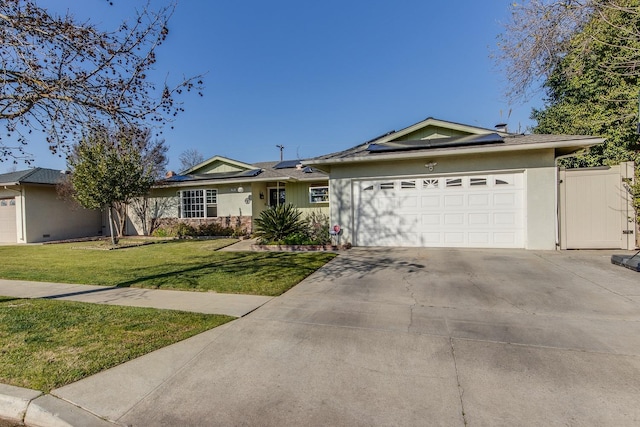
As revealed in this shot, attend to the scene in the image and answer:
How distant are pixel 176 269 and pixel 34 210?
14.6m

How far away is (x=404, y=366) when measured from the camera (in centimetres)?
314

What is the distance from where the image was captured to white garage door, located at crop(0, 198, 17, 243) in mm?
17031

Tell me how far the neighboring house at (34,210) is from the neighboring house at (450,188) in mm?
16155

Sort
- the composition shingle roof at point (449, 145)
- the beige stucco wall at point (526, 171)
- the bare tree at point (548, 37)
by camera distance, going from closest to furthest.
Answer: the bare tree at point (548, 37)
the composition shingle roof at point (449, 145)
the beige stucco wall at point (526, 171)

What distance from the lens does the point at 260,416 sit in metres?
2.48

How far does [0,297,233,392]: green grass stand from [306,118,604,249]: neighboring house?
7.52 metres

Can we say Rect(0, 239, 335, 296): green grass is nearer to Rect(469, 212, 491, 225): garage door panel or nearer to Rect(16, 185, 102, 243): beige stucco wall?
Rect(469, 212, 491, 225): garage door panel

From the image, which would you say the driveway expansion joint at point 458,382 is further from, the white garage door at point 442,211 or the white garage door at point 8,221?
the white garage door at point 8,221

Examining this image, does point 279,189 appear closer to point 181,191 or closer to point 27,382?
point 181,191

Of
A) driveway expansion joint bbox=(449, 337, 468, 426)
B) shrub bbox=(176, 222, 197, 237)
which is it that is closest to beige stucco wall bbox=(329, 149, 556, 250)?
driveway expansion joint bbox=(449, 337, 468, 426)

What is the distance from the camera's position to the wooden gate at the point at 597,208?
8.68 metres

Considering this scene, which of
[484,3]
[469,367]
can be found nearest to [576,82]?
[484,3]

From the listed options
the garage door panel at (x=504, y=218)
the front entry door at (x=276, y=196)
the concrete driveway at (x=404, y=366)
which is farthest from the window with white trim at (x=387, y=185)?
the front entry door at (x=276, y=196)

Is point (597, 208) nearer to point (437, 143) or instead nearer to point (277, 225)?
point (437, 143)
